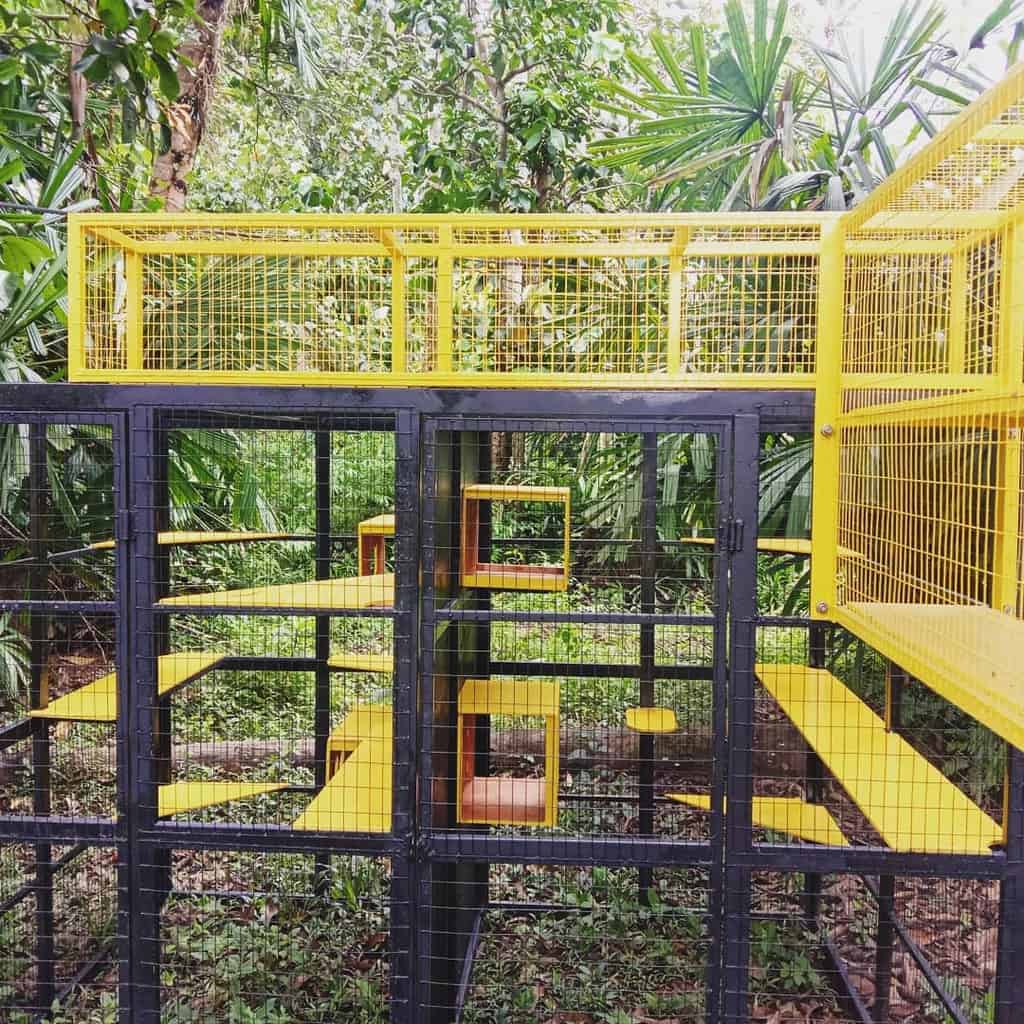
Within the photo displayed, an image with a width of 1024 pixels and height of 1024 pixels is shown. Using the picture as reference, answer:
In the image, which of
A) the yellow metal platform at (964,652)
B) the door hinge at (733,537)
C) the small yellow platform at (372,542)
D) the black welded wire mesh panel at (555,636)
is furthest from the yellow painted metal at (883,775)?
the small yellow platform at (372,542)

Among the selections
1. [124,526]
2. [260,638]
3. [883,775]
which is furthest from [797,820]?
[260,638]

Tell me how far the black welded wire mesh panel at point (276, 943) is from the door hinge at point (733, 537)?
2.02 meters

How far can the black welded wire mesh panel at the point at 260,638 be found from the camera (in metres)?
2.95

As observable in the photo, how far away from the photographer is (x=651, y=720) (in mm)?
4012

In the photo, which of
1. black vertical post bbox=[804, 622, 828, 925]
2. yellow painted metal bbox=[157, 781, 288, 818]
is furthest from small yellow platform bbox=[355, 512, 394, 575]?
black vertical post bbox=[804, 622, 828, 925]

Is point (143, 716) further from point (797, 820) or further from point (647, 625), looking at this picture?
point (797, 820)

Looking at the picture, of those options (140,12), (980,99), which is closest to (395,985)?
(980,99)

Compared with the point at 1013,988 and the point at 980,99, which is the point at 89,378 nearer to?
the point at 980,99

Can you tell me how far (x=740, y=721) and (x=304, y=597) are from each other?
1715 mm

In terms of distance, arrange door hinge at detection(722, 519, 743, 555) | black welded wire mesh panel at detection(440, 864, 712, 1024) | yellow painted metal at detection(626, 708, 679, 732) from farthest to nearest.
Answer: yellow painted metal at detection(626, 708, 679, 732) → black welded wire mesh panel at detection(440, 864, 712, 1024) → door hinge at detection(722, 519, 743, 555)

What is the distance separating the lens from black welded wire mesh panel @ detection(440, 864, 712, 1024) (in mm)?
3811

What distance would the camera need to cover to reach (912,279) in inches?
98.7

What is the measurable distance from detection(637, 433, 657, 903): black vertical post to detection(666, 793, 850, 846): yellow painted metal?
0.45 meters

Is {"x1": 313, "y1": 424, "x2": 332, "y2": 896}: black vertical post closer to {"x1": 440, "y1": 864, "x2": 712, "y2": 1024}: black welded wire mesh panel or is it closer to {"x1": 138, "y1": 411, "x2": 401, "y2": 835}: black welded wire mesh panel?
{"x1": 138, "y1": 411, "x2": 401, "y2": 835}: black welded wire mesh panel
